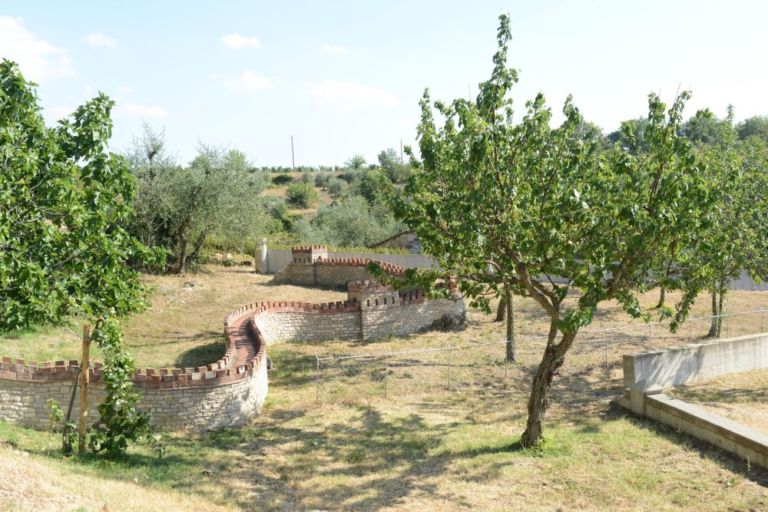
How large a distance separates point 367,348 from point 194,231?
17.4 meters

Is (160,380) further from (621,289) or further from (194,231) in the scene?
(194,231)

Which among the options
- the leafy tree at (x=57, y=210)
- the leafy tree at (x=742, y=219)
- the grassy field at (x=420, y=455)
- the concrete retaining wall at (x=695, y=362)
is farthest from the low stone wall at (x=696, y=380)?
the leafy tree at (x=57, y=210)

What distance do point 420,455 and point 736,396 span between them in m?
9.26

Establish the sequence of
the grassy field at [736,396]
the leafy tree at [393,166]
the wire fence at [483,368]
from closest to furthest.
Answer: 1. the grassy field at [736,396]
2. the wire fence at [483,368]
3. the leafy tree at [393,166]

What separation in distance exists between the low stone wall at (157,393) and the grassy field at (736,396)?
11.6m

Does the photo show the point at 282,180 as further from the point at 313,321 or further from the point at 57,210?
the point at 57,210

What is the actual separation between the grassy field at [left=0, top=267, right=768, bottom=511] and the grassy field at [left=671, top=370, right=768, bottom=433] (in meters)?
1.83

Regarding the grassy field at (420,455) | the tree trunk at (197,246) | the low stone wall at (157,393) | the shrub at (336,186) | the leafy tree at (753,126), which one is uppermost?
the leafy tree at (753,126)

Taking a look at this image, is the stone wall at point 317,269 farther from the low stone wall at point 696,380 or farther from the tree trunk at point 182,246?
the low stone wall at point 696,380

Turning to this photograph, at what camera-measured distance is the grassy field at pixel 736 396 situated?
1426 cm

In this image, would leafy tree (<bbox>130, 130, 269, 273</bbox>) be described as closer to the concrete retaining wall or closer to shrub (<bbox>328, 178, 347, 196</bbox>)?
the concrete retaining wall

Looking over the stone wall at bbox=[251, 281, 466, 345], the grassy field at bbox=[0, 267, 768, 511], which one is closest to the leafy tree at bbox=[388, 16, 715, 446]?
the grassy field at bbox=[0, 267, 768, 511]

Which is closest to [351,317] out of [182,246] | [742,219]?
[742,219]

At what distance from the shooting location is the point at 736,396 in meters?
15.9
